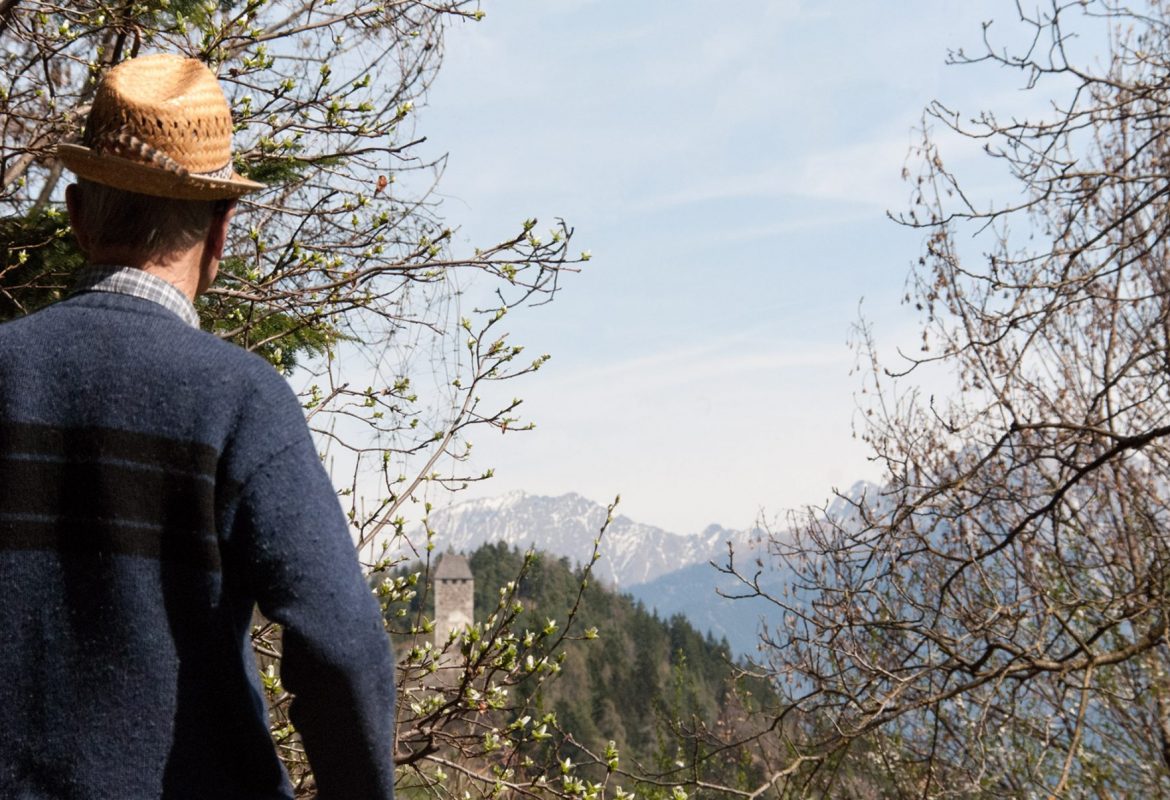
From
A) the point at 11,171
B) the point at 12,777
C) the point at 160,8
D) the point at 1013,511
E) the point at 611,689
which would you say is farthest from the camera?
the point at 611,689

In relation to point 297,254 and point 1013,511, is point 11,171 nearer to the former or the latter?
point 297,254

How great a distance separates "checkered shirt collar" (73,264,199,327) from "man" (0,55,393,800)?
0.13 ft

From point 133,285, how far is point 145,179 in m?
0.16

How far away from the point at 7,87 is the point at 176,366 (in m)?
3.41

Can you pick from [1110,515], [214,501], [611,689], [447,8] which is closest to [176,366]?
[214,501]

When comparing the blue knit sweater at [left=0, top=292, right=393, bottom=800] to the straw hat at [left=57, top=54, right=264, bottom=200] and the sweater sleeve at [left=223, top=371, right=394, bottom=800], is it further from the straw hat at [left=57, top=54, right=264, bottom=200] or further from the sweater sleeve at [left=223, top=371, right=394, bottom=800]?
the straw hat at [left=57, top=54, right=264, bottom=200]

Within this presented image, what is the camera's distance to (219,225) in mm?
1624

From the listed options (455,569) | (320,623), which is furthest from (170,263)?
(455,569)

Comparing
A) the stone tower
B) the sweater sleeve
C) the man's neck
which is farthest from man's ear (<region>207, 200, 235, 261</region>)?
the stone tower

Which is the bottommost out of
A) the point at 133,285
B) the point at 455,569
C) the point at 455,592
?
the point at 455,592

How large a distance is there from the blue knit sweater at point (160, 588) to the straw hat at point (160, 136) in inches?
10.0

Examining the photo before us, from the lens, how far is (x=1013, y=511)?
8.88 metres

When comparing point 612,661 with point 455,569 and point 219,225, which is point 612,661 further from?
point 219,225

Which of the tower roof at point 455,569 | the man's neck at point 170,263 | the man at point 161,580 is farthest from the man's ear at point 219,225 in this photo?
the tower roof at point 455,569
